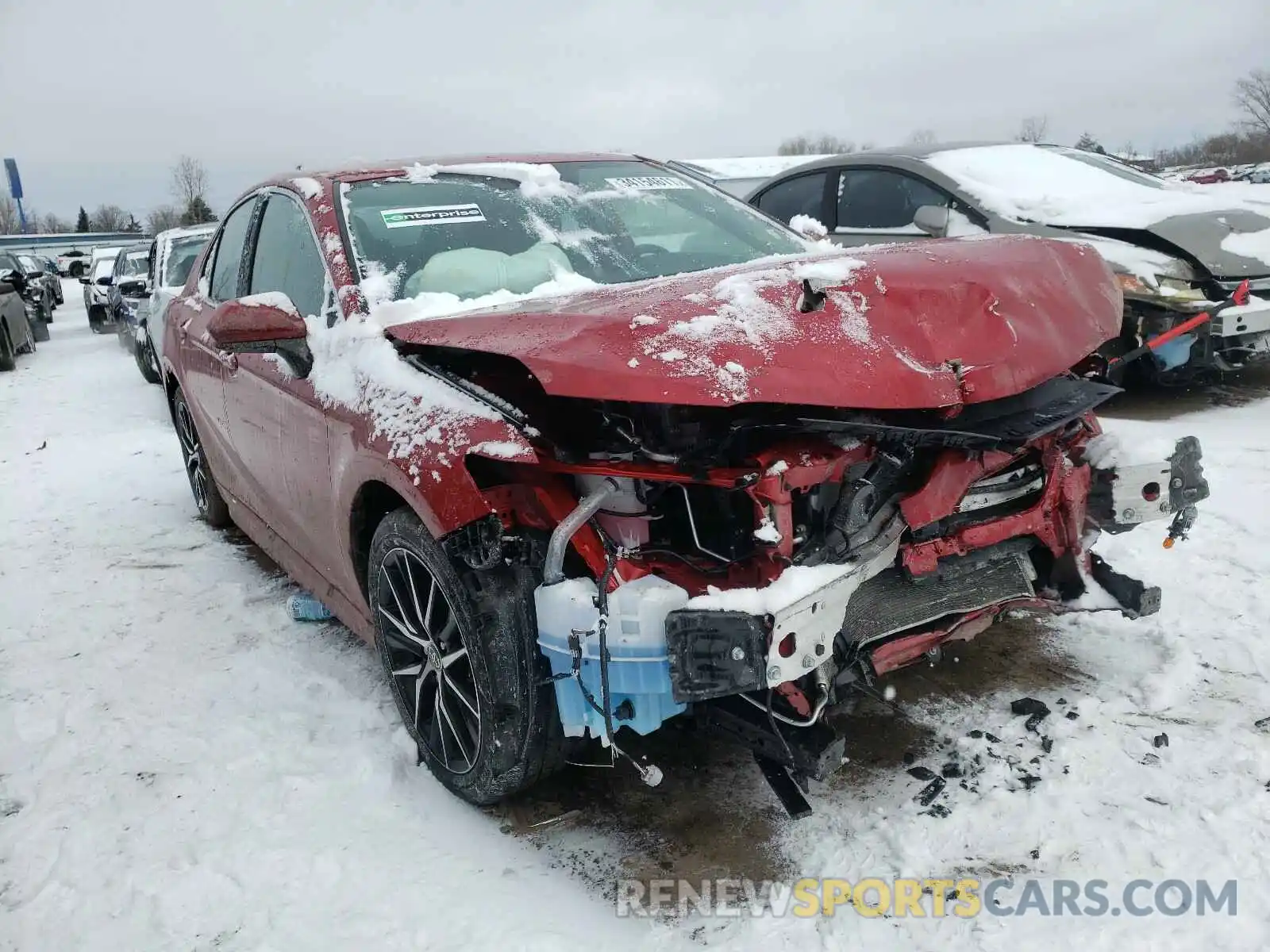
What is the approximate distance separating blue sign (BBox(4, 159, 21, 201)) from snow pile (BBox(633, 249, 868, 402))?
9928cm

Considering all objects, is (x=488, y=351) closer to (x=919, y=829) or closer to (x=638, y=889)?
(x=638, y=889)

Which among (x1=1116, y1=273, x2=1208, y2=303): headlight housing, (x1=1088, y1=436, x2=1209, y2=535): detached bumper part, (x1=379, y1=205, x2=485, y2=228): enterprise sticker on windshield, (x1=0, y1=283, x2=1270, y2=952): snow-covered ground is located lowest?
(x1=0, y1=283, x2=1270, y2=952): snow-covered ground

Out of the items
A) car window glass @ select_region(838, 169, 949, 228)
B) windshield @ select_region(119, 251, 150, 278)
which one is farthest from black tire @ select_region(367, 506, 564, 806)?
windshield @ select_region(119, 251, 150, 278)

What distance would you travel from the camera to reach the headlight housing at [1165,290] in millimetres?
5133

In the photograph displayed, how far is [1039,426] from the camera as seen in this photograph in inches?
86.7

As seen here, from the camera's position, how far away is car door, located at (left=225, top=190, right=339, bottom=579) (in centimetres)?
293

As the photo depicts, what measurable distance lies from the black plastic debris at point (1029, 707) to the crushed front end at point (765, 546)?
46 centimetres

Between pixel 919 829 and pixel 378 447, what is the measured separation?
1717 millimetres

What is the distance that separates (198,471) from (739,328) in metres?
4.10

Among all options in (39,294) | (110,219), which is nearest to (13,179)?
(110,219)

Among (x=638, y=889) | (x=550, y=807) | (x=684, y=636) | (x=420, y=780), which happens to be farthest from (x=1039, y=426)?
(x=420, y=780)

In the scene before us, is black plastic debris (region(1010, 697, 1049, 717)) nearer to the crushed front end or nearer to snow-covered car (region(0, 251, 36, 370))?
the crushed front end

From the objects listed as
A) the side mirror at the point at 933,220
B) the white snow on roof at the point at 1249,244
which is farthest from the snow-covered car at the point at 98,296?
the white snow on roof at the point at 1249,244

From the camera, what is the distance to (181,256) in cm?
934
